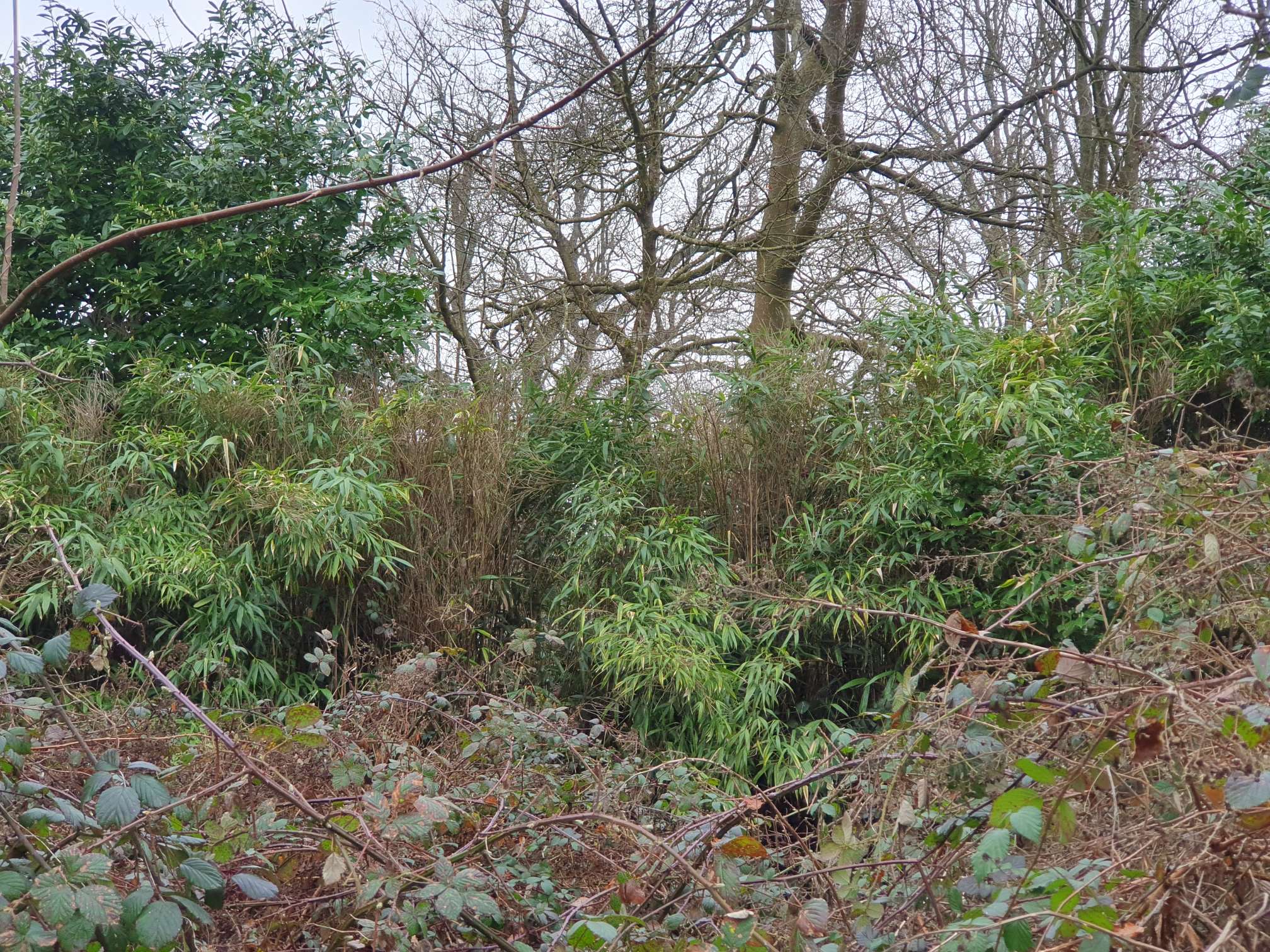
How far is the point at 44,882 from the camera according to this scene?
1215 mm

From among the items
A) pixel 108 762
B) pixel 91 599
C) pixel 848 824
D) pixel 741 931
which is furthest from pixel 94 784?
pixel 848 824

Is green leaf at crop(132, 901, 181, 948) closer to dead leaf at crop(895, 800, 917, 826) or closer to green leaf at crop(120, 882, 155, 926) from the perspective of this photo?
green leaf at crop(120, 882, 155, 926)

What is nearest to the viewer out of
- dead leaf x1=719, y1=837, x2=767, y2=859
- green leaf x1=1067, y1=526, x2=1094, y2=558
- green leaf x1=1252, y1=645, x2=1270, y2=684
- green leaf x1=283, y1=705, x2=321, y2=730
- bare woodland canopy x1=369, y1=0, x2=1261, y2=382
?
green leaf x1=1252, y1=645, x2=1270, y2=684

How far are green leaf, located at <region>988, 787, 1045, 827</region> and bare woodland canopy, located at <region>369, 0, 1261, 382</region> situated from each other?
532cm

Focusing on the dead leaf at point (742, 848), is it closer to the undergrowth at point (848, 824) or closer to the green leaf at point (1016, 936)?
the undergrowth at point (848, 824)

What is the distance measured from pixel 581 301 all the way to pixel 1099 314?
135 inches

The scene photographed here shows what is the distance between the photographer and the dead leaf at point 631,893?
1.54 m

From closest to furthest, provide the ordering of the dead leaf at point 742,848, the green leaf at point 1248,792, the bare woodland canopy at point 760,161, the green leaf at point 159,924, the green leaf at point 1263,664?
the green leaf at point 1248,792, the green leaf at point 1263,664, the green leaf at point 159,924, the dead leaf at point 742,848, the bare woodland canopy at point 760,161

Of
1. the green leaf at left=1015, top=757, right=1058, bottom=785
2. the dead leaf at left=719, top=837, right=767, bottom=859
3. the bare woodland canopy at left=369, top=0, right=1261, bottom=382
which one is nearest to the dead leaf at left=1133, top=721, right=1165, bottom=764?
the green leaf at left=1015, top=757, right=1058, bottom=785

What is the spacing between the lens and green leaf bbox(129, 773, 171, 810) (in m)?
1.36

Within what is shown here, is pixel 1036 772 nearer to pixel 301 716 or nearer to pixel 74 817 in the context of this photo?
pixel 74 817

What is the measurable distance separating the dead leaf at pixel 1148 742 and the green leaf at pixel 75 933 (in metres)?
1.25

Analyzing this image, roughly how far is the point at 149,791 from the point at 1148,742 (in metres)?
1.28

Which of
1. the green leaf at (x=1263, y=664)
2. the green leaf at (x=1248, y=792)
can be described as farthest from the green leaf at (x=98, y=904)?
the green leaf at (x=1263, y=664)
